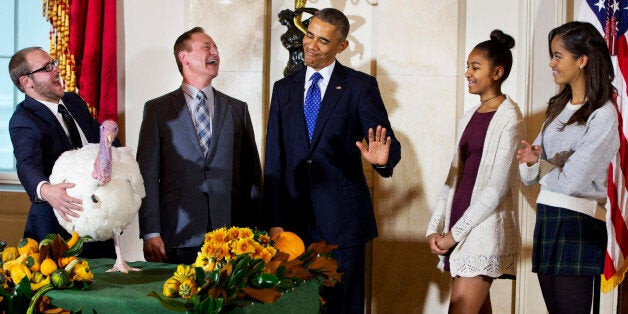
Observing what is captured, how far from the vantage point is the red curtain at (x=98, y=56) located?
16.0ft

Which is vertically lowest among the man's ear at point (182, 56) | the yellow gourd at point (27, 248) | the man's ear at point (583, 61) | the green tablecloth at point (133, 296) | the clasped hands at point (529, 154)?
the green tablecloth at point (133, 296)

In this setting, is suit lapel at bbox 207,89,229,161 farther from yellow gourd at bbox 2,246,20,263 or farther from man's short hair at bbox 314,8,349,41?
yellow gourd at bbox 2,246,20,263

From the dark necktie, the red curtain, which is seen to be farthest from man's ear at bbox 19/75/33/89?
the red curtain

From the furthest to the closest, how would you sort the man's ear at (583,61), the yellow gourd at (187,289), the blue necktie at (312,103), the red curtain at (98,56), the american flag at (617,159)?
the red curtain at (98,56), the american flag at (617,159), the blue necktie at (312,103), the man's ear at (583,61), the yellow gourd at (187,289)

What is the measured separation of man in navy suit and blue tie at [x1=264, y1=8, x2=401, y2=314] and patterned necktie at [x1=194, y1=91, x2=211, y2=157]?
28cm

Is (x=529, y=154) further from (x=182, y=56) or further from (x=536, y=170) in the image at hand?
(x=182, y=56)

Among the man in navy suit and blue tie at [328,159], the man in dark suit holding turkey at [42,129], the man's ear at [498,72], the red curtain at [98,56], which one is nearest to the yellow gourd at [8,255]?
the man in dark suit holding turkey at [42,129]

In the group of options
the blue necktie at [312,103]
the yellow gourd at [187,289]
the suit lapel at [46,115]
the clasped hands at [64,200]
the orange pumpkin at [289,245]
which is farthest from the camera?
the blue necktie at [312,103]

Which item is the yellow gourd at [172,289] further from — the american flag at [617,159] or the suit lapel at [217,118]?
the american flag at [617,159]

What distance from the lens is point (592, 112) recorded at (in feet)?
10.9

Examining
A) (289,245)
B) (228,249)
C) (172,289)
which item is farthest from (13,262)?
(289,245)

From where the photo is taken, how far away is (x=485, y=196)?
11.4 ft

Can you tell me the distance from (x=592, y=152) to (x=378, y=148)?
833 mm

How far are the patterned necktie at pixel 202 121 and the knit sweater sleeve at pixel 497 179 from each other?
3.81 ft
